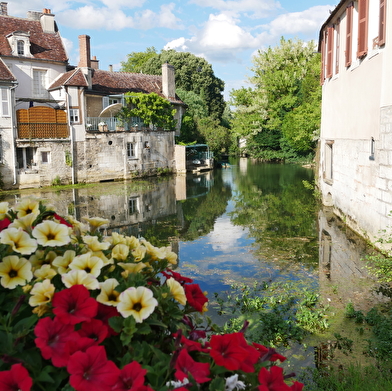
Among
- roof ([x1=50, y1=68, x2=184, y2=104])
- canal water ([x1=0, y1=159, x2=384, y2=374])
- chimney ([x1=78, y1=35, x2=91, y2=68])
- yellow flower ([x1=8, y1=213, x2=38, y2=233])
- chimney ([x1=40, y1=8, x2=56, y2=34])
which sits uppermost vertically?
chimney ([x1=40, y1=8, x2=56, y2=34])

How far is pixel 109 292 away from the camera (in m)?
2.26

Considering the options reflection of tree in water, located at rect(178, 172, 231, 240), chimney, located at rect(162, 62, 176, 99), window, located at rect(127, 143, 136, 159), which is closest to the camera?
reflection of tree in water, located at rect(178, 172, 231, 240)

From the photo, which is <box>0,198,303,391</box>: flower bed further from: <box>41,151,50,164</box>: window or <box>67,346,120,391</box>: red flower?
<box>41,151,50,164</box>: window

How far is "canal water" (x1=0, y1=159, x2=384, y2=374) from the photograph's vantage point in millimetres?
9180

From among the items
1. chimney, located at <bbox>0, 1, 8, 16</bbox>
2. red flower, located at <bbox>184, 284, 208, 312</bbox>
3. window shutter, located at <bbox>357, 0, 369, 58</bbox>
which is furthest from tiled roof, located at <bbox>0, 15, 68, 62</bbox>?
red flower, located at <bbox>184, 284, 208, 312</bbox>

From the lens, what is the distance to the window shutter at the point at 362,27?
11336 millimetres

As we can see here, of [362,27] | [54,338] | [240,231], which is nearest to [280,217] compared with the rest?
[240,231]

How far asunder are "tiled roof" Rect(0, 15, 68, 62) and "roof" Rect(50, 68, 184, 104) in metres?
1.80

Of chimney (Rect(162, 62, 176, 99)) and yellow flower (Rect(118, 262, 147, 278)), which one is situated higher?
chimney (Rect(162, 62, 176, 99))

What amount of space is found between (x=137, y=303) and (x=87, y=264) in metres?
0.40

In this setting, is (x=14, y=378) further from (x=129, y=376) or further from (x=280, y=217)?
(x=280, y=217)

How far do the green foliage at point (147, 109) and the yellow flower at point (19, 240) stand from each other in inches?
1181

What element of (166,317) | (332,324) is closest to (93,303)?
(166,317)

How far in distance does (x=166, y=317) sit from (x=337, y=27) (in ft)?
51.3
